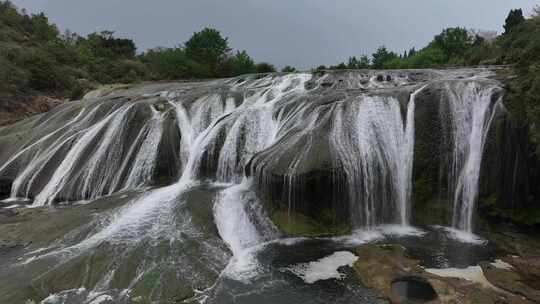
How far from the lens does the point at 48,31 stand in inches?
1891

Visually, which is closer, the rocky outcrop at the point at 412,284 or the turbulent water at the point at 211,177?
the rocky outcrop at the point at 412,284

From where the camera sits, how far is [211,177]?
14.3 m

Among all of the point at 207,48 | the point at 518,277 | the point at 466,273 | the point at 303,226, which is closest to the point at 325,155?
the point at 303,226

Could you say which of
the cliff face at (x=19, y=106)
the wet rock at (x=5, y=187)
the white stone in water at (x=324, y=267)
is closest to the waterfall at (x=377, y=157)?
the white stone in water at (x=324, y=267)

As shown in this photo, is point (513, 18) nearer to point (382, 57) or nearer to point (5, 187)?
point (382, 57)

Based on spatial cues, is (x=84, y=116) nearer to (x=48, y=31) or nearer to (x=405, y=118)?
(x=405, y=118)

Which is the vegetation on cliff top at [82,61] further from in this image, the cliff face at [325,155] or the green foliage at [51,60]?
the cliff face at [325,155]

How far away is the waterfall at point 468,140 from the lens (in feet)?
36.4

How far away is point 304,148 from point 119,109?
1066cm

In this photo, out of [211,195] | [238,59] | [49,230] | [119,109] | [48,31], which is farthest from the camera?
[238,59]

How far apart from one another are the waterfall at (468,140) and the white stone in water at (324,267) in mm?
4497

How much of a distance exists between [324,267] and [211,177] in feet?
22.9

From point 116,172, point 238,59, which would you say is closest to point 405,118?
point 116,172

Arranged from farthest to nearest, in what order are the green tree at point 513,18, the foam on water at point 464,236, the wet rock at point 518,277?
1. the green tree at point 513,18
2. the foam on water at point 464,236
3. the wet rock at point 518,277
